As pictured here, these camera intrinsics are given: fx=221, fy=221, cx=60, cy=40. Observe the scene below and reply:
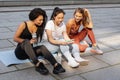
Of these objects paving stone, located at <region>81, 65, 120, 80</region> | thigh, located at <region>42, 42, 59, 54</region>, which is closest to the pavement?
paving stone, located at <region>81, 65, 120, 80</region>

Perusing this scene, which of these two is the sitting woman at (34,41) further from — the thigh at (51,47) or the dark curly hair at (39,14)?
the thigh at (51,47)

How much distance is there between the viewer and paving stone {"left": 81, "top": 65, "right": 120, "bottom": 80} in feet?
11.1

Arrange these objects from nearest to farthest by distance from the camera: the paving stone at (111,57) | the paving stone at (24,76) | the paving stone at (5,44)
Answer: the paving stone at (24,76) → the paving stone at (111,57) → the paving stone at (5,44)

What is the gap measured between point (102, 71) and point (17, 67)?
1.39 metres

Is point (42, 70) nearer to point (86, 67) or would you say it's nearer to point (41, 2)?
point (86, 67)

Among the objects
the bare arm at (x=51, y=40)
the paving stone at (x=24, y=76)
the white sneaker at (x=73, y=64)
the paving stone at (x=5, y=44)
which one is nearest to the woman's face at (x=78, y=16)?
the bare arm at (x=51, y=40)

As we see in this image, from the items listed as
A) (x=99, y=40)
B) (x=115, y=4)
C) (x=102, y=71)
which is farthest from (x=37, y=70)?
(x=115, y=4)

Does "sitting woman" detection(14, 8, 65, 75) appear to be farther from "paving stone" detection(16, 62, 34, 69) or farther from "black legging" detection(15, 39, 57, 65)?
"paving stone" detection(16, 62, 34, 69)

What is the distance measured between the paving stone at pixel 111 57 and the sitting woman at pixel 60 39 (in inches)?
21.1

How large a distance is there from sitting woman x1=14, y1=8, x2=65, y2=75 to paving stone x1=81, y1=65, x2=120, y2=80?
0.47 m

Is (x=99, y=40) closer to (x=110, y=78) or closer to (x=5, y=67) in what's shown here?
(x=110, y=78)

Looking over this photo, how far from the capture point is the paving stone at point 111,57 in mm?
4074

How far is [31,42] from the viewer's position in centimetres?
343

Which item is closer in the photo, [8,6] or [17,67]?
[17,67]
